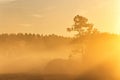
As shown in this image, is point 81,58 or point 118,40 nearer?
point 81,58

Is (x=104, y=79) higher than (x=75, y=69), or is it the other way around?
(x=75, y=69)

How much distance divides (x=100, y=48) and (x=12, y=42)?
87634 millimetres

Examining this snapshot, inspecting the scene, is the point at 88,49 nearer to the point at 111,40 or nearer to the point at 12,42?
the point at 111,40

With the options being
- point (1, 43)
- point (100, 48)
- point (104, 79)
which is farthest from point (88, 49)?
point (1, 43)

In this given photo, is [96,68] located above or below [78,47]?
below

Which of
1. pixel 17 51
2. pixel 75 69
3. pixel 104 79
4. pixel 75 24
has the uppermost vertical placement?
pixel 17 51

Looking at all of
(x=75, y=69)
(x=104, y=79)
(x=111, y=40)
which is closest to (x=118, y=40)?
(x=111, y=40)

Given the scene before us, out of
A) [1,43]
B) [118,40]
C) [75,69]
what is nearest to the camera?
[75,69]

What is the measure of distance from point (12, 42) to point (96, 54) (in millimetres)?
90990

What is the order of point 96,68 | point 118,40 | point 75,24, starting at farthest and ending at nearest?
point 118,40, point 75,24, point 96,68

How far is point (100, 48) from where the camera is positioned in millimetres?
93188

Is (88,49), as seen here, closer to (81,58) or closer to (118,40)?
(81,58)

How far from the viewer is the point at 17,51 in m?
176

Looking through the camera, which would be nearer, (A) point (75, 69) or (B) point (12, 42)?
(A) point (75, 69)
